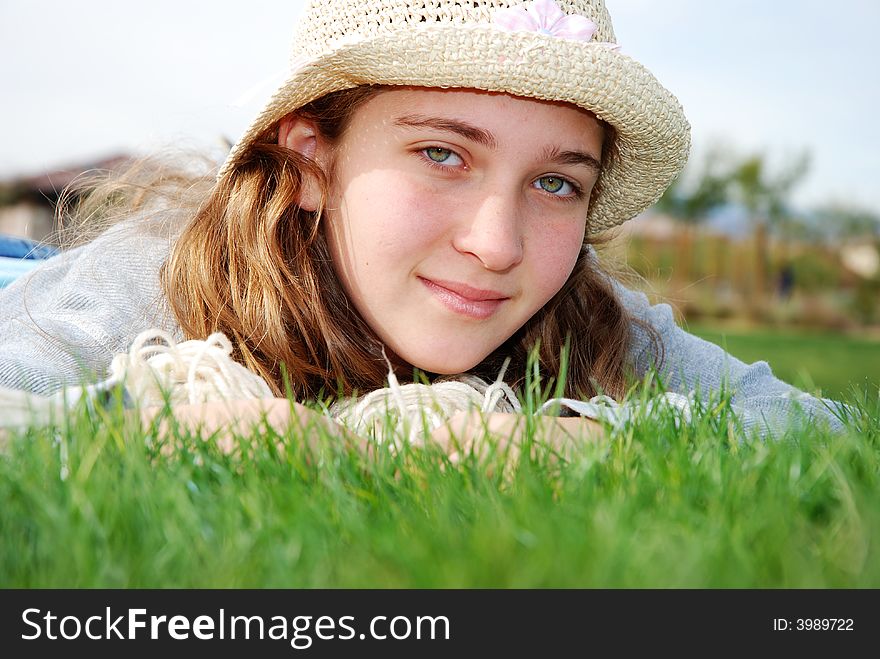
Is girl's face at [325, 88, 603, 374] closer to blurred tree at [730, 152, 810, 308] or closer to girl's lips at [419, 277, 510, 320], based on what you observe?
girl's lips at [419, 277, 510, 320]

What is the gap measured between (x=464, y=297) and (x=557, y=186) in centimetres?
43

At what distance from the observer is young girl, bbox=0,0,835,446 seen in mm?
2365

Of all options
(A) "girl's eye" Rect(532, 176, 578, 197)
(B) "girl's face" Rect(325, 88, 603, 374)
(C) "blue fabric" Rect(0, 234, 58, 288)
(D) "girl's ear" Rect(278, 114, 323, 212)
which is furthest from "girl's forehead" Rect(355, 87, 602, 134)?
(C) "blue fabric" Rect(0, 234, 58, 288)

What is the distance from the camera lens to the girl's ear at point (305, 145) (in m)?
2.75

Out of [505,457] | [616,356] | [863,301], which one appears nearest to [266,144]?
[616,356]

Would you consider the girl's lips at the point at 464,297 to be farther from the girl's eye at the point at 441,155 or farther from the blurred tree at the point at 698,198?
the blurred tree at the point at 698,198

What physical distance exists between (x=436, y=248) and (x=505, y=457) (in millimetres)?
1037

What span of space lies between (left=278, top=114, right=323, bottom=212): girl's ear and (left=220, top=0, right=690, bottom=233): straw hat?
4.4 inches

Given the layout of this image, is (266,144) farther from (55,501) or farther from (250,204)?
(55,501)

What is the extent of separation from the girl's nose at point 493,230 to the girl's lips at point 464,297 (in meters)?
0.13

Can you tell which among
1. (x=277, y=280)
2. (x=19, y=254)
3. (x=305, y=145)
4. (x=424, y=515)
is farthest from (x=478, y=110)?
(x=19, y=254)

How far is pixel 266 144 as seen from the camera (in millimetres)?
2742

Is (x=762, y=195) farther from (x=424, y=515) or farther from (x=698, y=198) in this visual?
(x=424, y=515)

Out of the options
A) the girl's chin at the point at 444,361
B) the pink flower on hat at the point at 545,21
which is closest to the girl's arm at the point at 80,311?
the girl's chin at the point at 444,361
